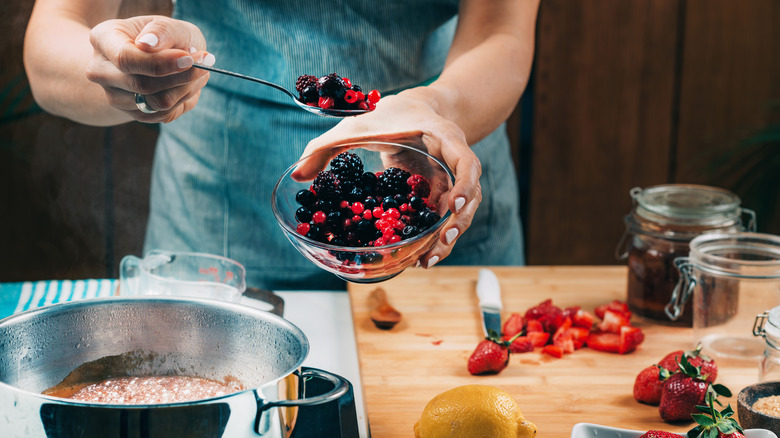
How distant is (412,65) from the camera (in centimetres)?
150

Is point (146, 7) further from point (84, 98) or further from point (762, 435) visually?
point (762, 435)

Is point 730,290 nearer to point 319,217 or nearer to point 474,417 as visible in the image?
point 474,417

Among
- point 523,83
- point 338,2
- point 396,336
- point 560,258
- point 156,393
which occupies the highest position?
point 338,2

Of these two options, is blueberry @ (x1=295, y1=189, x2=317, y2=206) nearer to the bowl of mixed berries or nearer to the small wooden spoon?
the bowl of mixed berries

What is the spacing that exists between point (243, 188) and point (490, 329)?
607mm

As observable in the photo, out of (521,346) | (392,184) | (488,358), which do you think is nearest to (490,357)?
(488,358)

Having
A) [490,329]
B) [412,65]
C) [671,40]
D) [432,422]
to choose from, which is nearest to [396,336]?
[490,329]

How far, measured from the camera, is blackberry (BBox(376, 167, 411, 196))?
1.01m

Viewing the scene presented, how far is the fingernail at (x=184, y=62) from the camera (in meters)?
0.88

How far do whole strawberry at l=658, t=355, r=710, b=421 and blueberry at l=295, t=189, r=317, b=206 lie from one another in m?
0.53

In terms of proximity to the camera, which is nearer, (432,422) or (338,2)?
(432,422)

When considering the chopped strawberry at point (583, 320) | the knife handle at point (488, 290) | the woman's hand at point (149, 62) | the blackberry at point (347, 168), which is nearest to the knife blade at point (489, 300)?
the knife handle at point (488, 290)

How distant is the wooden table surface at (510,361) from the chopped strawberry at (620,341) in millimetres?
13

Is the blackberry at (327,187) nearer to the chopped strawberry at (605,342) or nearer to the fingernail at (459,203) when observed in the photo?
the fingernail at (459,203)
